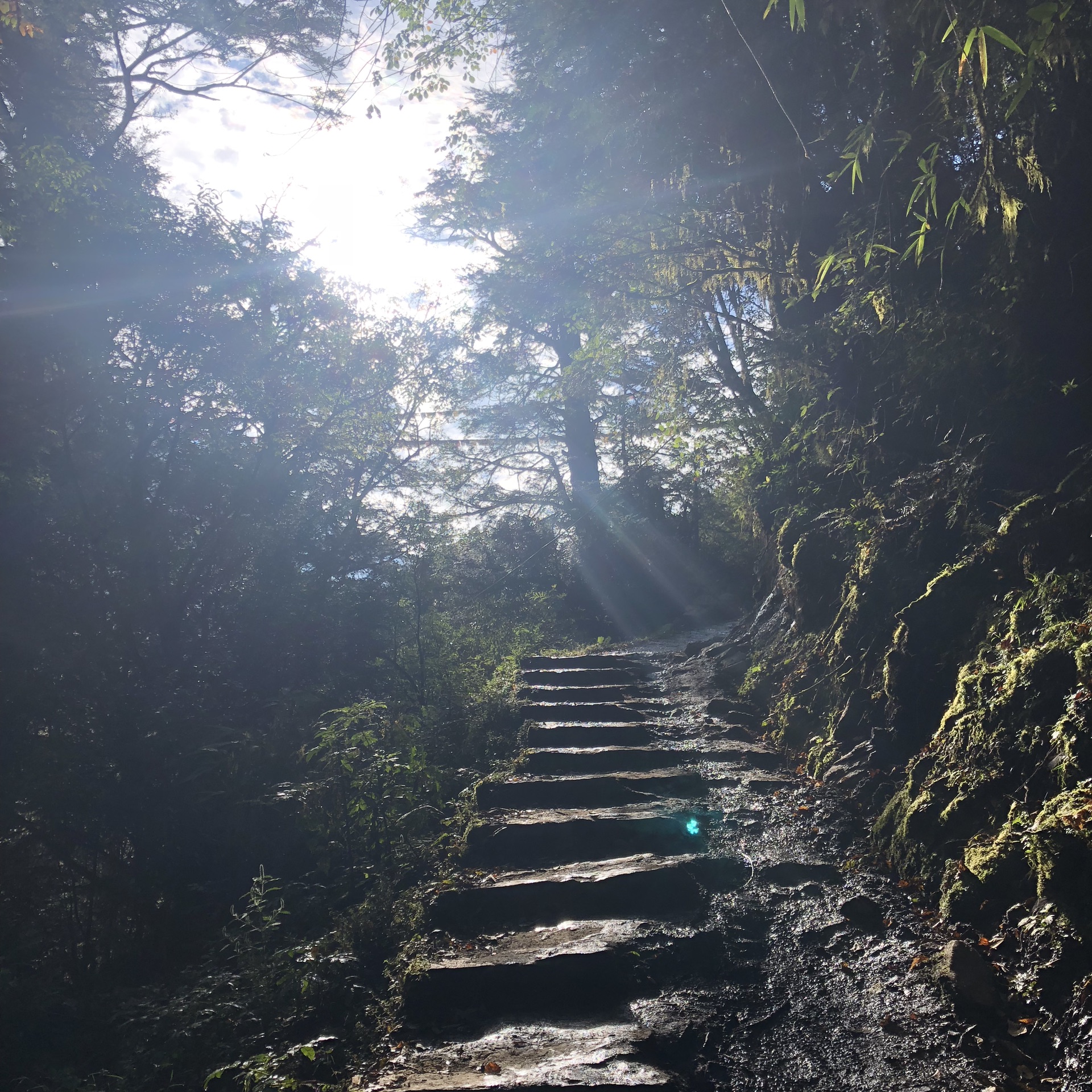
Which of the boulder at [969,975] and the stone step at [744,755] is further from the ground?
the stone step at [744,755]

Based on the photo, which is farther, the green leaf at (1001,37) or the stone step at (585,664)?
the stone step at (585,664)

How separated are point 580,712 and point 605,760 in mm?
1467

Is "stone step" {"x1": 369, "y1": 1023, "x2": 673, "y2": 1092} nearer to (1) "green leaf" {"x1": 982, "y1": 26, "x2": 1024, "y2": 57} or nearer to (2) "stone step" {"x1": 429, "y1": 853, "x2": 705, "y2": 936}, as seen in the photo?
(2) "stone step" {"x1": 429, "y1": 853, "x2": 705, "y2": 936}

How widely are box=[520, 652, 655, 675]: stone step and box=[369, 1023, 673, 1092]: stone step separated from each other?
21.4 ft

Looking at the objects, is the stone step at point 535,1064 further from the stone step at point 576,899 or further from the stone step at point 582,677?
the stone step at point 582,677

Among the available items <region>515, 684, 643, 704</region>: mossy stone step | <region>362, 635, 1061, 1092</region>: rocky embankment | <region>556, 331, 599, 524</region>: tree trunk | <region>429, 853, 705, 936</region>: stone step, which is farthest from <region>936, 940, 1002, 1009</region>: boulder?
<region>556, 331, 599, 524</region>: tree trunk

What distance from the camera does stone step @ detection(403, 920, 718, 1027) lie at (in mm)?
3369

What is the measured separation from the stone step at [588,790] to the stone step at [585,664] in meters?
3.93

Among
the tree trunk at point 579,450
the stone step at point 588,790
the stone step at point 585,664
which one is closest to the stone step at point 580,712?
the stone step at point 588,790

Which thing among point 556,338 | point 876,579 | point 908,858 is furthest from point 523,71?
point 908,858

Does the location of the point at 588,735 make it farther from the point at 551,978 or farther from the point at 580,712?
the point at 551,978

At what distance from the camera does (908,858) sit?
146 inches

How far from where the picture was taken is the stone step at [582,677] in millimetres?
9109

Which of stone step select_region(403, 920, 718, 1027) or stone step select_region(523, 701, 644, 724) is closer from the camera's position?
stone step select_region(403, 920, 718, 1027)
